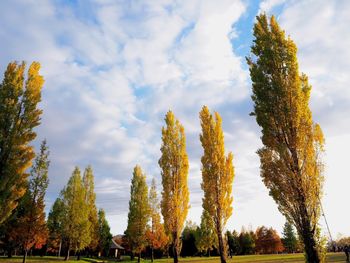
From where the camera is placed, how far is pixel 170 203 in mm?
26688

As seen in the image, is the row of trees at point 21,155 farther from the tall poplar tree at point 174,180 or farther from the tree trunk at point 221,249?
the tree trunk at point 221,249

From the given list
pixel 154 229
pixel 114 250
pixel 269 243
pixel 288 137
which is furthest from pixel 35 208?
pixel 269 243

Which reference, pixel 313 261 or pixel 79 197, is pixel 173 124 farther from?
pixel 79 197

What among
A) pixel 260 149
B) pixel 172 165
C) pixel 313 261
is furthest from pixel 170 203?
pixel 313 261

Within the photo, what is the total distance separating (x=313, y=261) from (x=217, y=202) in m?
11.1

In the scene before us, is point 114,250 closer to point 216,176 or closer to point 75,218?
point 75,218

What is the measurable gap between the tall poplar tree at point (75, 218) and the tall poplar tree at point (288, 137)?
34.5 m

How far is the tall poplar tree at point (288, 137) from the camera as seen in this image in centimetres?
1389

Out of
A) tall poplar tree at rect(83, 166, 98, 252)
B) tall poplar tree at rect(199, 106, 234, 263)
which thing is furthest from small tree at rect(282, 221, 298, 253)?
tall poplar tree at rect(199, 106, 234, 263)

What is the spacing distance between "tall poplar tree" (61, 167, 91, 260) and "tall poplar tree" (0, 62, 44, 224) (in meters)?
22.2

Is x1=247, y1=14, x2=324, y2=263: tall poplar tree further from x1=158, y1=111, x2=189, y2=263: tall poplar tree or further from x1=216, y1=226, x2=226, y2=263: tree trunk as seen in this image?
x1=158, y1=111, x2=189, y2=263: tall poplar tree

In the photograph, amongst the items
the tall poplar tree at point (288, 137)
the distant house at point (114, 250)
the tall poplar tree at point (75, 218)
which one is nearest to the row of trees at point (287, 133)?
the tall poplar tree at point (288, 137)

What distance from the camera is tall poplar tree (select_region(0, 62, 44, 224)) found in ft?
62.5

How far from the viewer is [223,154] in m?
25.4
